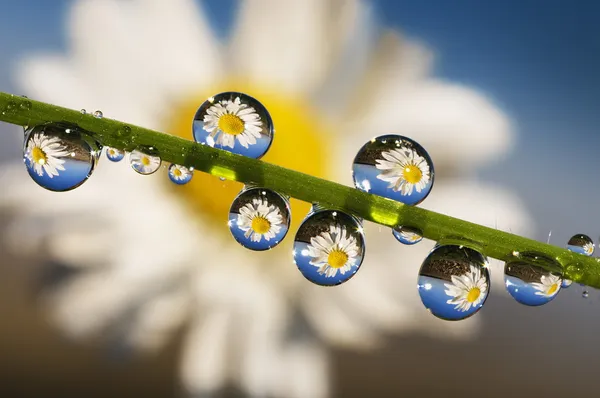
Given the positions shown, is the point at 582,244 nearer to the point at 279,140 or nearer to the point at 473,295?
the point at 473,295

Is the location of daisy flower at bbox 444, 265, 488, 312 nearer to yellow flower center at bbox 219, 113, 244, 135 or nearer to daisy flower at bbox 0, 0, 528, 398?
yellow flower center at bbox 219, 113, 244, 135

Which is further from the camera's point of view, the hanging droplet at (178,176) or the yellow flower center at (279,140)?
the yellow flower center at (279,140)

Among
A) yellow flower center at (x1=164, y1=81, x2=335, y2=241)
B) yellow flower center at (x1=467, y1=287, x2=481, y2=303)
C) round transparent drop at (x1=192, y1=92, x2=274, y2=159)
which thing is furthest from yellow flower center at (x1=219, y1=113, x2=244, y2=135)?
yellow flower center at (x1=164, y1=81, x2=335, y2=241)

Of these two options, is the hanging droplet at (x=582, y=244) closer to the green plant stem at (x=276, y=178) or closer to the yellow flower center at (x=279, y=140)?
the green plant stem at (x=276, y=178)

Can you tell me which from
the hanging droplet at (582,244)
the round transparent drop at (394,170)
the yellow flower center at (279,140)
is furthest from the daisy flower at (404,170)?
the yellow flower center at (279,140)

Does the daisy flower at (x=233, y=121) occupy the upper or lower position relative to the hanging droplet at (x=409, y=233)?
upper

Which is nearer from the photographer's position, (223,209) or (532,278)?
(532,278)

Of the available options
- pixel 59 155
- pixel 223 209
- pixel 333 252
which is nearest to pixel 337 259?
pixel 333 252
